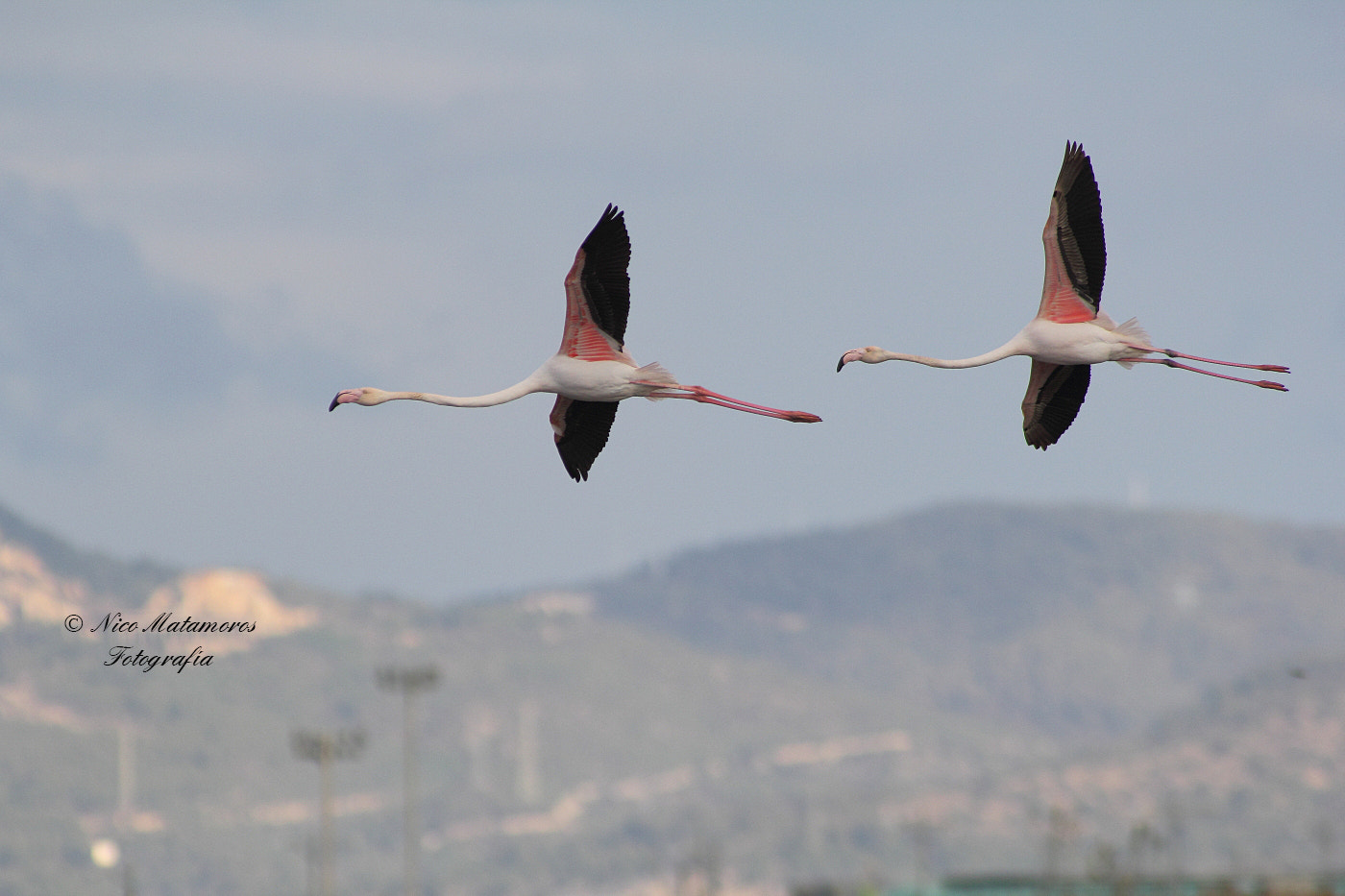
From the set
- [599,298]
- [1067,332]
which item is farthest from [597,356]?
[1067,332]

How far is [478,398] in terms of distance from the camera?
1590 centimetres

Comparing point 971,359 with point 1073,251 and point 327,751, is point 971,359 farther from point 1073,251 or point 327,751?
point 327,751

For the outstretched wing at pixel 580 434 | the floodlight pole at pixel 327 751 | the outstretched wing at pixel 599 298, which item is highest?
the outstretched wing at pixel 599 298

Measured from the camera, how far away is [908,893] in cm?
15625

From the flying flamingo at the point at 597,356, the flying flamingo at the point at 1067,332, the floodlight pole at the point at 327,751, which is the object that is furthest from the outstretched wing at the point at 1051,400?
the floodlight pole at the point at 327,751

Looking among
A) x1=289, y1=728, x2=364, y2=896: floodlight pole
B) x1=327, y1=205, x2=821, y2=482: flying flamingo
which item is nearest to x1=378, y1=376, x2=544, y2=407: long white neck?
x1=327, y1=205, x2=821, y2=482: flying flamingo

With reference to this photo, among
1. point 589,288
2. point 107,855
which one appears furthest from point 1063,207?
point 107,855

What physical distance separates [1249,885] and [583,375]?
506 ft

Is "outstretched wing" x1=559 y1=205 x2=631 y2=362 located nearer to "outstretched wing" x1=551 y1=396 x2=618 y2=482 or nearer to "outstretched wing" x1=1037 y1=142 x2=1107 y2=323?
"outstretched wing" x1=551 y1=396 x2=618 y2=482

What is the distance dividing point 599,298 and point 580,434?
1764 millimetres

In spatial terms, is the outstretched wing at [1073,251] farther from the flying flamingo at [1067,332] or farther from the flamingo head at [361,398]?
the flamingo head at [361,398]

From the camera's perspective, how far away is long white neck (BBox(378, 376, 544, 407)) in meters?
15.8

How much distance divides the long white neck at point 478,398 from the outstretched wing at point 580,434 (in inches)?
60.2

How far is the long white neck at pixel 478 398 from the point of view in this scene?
15758 mm
